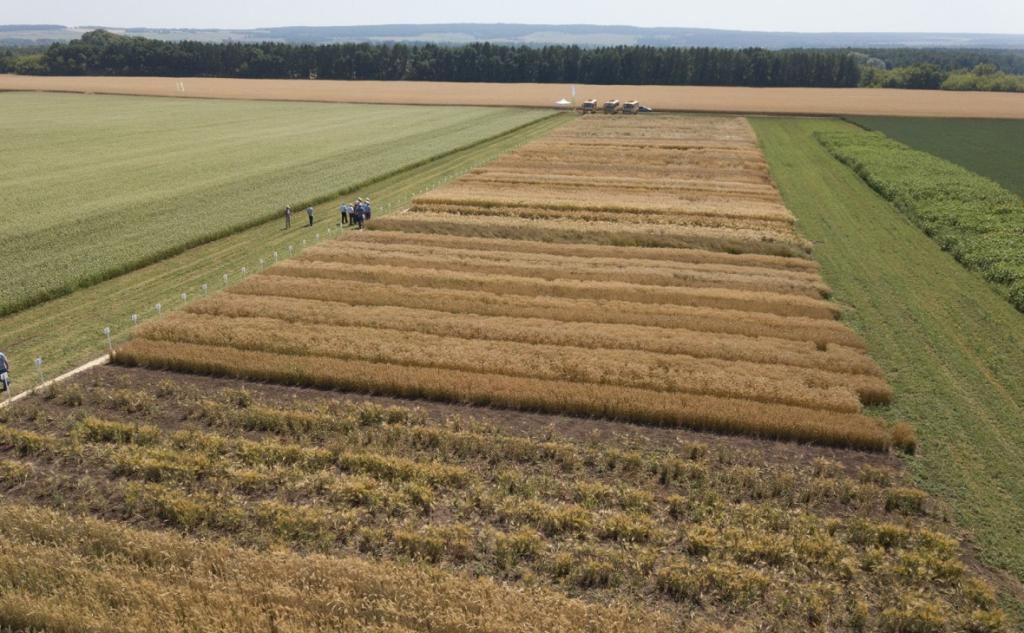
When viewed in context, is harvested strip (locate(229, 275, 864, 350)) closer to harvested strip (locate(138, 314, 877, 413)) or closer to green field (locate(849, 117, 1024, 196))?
harvested strip (locate(138, 314, 877, 413))

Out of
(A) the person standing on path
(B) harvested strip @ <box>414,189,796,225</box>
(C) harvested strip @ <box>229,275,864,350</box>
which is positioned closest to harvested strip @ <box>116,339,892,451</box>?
(A) the person standing on path

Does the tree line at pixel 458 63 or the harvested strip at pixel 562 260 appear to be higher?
the tree line at pixel 458 63

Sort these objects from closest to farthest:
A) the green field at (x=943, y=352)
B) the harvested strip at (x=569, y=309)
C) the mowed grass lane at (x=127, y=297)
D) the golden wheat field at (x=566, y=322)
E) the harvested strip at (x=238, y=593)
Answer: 1. the harvested strip at (x=238, y=593)
2. the green field at (x=943, y=352)
3. the golden wheat field at (x=566, y=322)
4. the mowed grass lane at (x=127, y=297)
5. the harvested strip at (x=569, y=309)

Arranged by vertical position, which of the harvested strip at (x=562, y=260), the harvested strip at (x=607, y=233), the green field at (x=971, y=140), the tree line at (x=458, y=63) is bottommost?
the harvested strip at (x=562, y=260)

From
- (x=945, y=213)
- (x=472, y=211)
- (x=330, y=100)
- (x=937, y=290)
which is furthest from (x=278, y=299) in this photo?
(x=330, y=100)

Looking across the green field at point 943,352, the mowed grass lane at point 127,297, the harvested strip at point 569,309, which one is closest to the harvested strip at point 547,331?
the harvested strip at point 569,309

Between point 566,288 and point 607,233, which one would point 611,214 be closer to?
point 607,233

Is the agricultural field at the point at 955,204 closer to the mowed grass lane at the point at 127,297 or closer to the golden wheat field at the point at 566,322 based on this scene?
the golden wheat field at the point at 566,322
